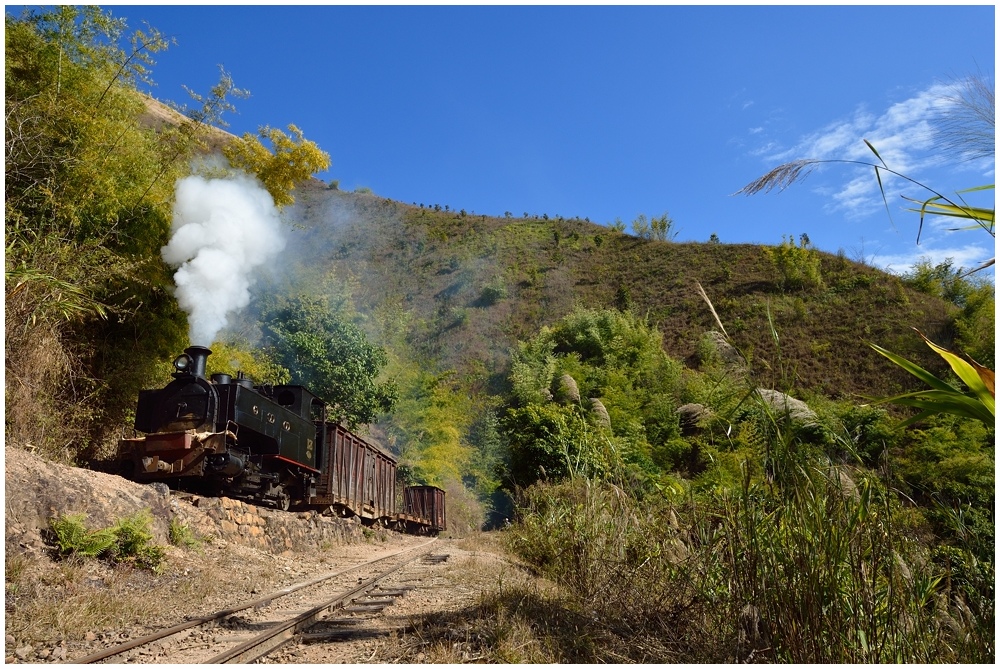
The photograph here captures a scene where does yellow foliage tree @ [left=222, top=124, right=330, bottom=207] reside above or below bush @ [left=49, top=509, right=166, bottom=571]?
above

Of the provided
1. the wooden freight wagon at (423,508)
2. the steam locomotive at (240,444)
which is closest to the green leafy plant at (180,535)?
the steam locomotive at (240,444)

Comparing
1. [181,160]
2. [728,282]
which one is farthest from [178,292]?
[728,282]

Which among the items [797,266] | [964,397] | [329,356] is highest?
[797,266]

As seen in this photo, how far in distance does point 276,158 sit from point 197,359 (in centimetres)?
614

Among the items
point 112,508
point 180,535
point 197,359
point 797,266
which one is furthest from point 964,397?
point 797,266

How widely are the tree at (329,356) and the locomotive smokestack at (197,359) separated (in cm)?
1079

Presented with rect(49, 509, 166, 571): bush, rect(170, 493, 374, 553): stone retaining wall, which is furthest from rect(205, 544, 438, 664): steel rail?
rect(170, 493, 374, 553): stone retaining wall

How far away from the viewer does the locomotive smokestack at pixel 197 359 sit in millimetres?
10742

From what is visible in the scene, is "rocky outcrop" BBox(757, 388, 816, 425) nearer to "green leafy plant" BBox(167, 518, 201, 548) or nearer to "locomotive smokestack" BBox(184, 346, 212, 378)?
"green leafy plant" BBox(167, 518, 201, 548)

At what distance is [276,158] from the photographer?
1473 centimetres

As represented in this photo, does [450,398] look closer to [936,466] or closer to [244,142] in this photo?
[244,142]

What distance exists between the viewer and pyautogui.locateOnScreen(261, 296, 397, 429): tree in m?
21.9

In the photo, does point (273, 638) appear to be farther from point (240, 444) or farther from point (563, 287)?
point (563, 287)

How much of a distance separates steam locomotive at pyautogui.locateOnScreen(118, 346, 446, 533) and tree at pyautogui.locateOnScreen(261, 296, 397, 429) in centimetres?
638
